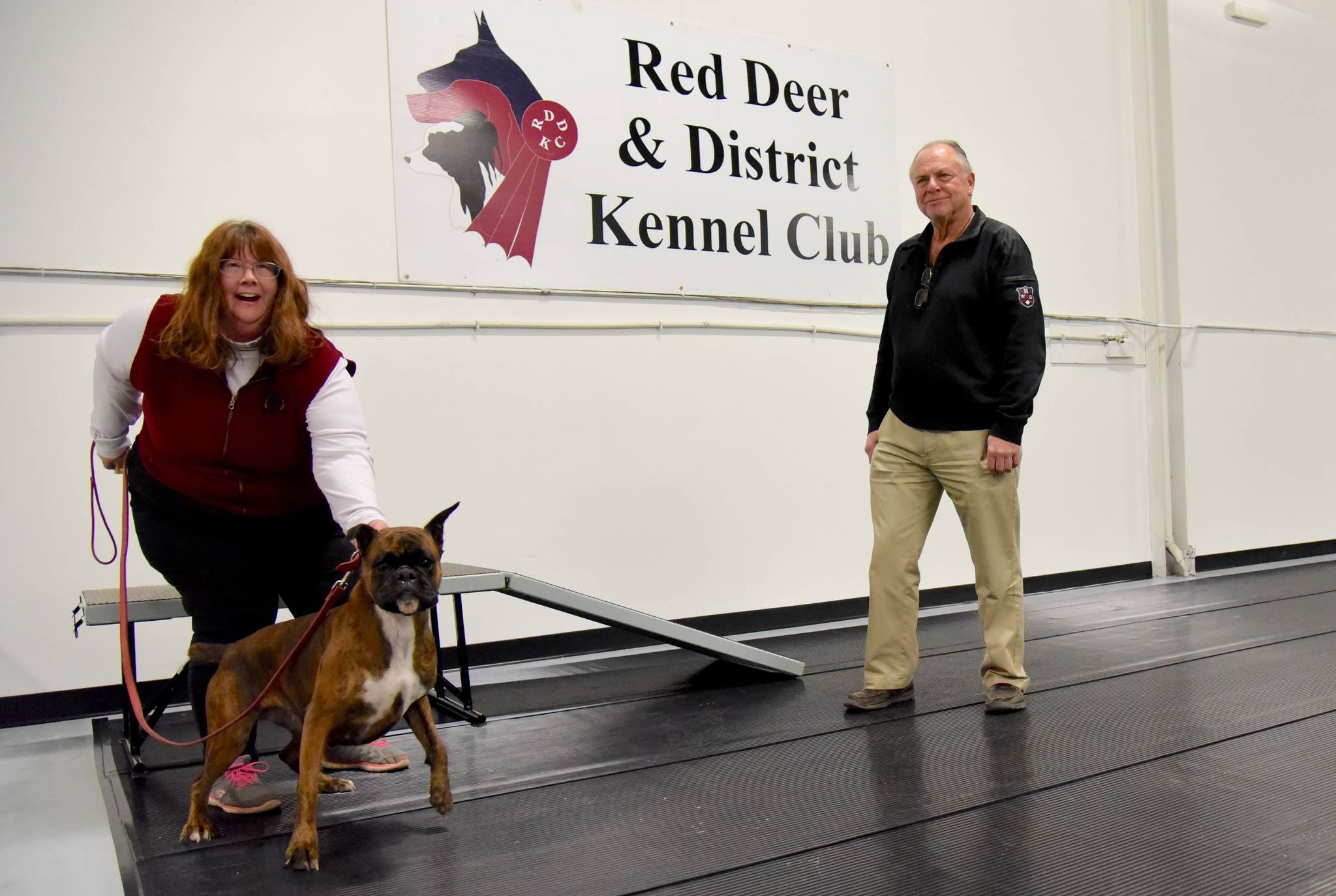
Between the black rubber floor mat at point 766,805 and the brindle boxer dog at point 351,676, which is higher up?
the brindle boxer dog at point 351,676

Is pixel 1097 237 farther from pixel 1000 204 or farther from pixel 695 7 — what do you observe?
pixel 695 7

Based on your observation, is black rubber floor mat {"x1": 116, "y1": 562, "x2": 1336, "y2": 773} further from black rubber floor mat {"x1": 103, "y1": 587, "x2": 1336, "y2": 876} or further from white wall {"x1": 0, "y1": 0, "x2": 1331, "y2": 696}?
white wall {"x1": 0, "y1": 0, "x2": 1331, "y2": 696}

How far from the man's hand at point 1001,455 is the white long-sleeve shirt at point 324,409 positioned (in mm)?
1612

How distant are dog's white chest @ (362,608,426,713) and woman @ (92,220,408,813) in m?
0.24

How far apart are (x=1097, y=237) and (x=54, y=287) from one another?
4.78 m

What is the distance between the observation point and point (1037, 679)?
326cm

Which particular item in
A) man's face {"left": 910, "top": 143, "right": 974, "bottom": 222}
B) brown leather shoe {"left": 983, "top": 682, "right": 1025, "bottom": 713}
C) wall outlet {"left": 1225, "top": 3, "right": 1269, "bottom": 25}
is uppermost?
wall outlet {"left": 1225, "top": 3, "right": 1269, "bottom": 25}

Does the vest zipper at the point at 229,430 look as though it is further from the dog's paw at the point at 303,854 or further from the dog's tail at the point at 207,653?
the dog's paw at the point at 303,854

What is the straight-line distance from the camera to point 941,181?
2818mm

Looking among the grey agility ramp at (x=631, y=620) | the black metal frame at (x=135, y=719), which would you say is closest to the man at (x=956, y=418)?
the grey agility ramp at (x=631, y=620)

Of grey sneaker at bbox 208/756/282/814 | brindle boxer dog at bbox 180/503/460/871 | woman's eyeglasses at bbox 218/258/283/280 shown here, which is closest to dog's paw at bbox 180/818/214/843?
brindle boxer dog at bbox 180/503/460/871

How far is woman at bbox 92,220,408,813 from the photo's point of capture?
2012 mm

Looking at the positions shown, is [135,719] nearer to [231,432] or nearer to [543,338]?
[231,432]

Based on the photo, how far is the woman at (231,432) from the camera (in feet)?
6.60
